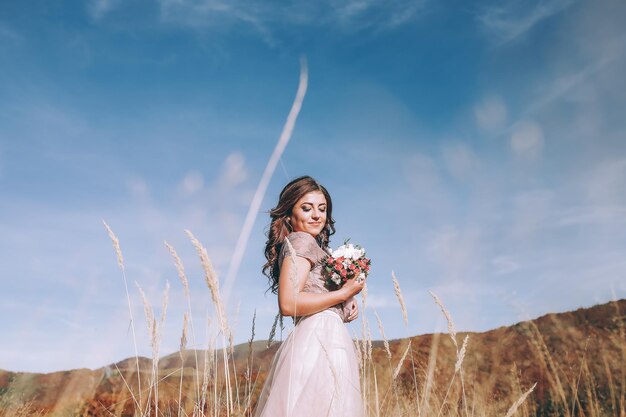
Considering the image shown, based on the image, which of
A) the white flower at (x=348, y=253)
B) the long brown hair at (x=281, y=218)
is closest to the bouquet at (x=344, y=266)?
the white flower at (x=348, y=253)

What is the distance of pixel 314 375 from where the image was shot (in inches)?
111

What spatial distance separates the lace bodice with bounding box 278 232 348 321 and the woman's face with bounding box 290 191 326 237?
28cm

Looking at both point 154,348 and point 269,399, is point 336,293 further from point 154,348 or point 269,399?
point 154,348

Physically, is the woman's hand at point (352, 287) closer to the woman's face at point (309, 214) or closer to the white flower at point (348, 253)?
the white flower at point (348, 253)

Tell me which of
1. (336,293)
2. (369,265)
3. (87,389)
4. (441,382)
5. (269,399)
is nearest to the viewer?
(269,399)

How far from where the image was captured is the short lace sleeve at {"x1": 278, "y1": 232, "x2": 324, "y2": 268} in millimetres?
3244

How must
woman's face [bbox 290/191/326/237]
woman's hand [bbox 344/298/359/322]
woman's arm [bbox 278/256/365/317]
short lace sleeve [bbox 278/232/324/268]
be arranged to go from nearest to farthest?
1. woman's arm [bbox 278/256/365/317]
2. short lace sleeve [bbox 278/232/324/268]
3. woman's hand [bbox 344/298/359/322]
4. woman's face [bbox 290/191/326/237]

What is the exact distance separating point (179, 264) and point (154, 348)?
48cm

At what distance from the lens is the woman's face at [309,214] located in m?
3.74

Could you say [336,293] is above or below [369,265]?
below

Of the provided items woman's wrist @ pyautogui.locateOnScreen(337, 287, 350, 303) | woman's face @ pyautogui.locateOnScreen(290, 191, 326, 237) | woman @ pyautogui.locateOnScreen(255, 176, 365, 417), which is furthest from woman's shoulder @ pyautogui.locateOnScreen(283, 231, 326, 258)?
woman's wrist @ pyautogui.locateOnScreen(337, 287, 350, 303)

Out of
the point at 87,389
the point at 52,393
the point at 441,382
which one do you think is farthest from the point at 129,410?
the point at 441,382

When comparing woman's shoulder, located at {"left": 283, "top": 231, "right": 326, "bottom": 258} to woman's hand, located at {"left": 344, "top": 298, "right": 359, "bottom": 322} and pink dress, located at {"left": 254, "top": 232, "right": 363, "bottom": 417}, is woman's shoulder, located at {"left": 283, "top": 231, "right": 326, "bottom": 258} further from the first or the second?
woman's hand, located at {"left": 344, "top": 298, "right": 359, "bottom": 322}

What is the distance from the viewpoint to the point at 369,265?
134 inches
